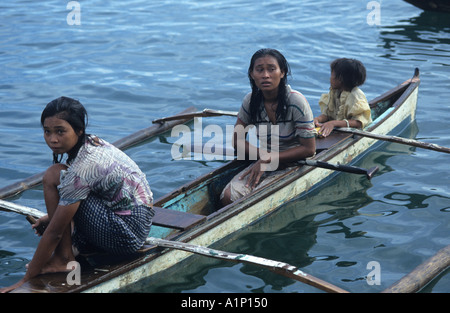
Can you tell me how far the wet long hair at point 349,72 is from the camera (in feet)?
22.5

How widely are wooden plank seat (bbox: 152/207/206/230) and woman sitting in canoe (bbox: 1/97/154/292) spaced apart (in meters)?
0.45

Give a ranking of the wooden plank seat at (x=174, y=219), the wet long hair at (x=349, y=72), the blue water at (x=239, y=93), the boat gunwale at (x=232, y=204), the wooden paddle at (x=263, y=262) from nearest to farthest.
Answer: the wooden paddle at (x=263, y=262) → the boat gunwale at (x=232, y=204) → the wooden plank seat at (x=174, y=219) → the blue water at (x=239, y=93) → the wet long hair at (x=349, y=72)

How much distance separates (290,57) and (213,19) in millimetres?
3034

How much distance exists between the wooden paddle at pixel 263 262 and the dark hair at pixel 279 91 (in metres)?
1.67

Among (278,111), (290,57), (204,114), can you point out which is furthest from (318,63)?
(278,111)

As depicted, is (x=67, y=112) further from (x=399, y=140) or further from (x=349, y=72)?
(x=399, y=140)

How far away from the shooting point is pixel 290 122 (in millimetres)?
5934

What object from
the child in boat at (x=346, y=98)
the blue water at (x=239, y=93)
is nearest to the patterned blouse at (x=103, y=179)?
the blue water at (x=239, y=93)

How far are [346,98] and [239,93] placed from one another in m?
3.15

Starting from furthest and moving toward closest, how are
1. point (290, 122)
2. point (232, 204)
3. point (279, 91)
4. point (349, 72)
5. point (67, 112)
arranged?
point (349, 72) < point (290, 122) < point (279, 91) < point (232, 204) < point (67, 112)
